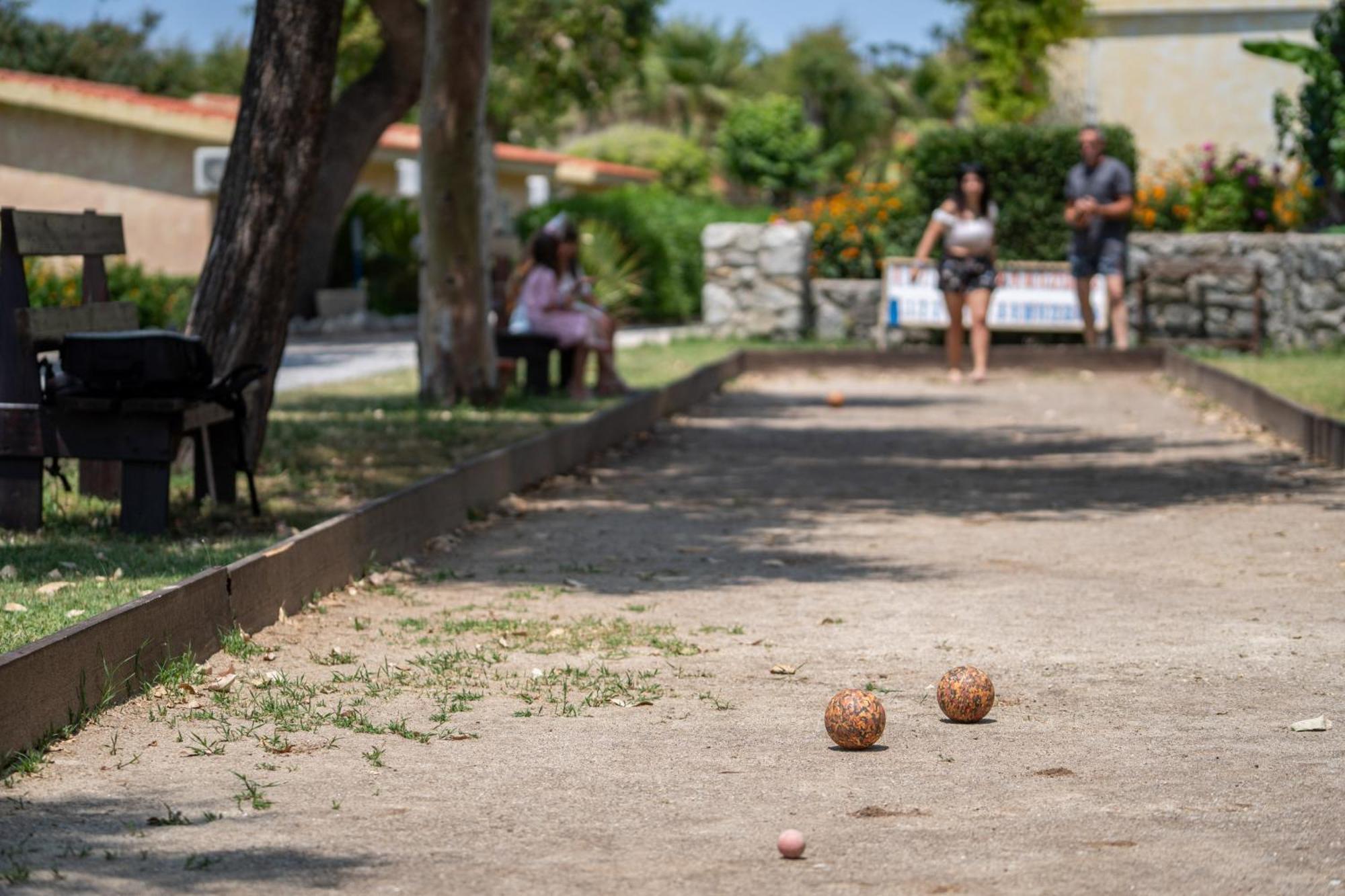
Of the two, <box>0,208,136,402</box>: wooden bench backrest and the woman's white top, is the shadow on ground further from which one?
the woman's white top

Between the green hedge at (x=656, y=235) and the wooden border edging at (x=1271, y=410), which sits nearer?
the wooden border edging at (x=1271, y=410)

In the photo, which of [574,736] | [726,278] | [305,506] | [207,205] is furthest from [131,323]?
[207,205]

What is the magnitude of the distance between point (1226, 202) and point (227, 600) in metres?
19.8

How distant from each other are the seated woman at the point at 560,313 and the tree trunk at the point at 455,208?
1.05 meters

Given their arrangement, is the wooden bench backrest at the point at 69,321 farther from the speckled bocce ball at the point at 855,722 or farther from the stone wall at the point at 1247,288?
the stone wall at the point at 1247,288

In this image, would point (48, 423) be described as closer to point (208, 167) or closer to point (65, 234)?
point (65, 234)

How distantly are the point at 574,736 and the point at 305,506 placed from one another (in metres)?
4.30

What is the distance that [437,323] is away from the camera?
15516mm

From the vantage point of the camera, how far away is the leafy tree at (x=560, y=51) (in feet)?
131

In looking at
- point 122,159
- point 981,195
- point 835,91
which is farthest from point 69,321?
point 835,91

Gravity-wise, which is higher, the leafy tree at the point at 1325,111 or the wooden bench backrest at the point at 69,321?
the leafy tree at the point at 1325,111

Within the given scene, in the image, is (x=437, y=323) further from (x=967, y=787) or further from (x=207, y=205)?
(x=207, y=205)

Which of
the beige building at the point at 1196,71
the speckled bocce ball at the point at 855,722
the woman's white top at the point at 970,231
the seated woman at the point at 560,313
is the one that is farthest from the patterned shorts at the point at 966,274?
the speckled bocce ball at the point at 855,722

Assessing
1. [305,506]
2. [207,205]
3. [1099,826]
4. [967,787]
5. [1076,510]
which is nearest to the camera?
[1099,826]
